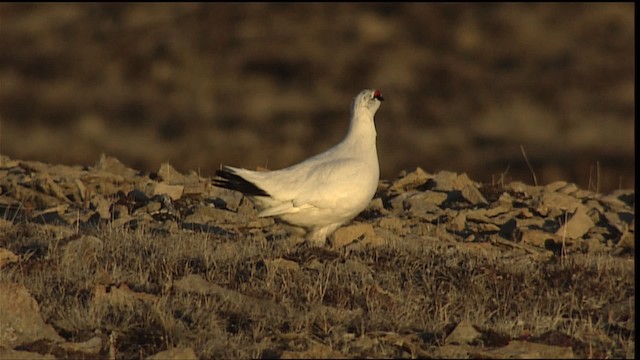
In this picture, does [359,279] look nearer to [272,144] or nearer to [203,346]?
[203,346]

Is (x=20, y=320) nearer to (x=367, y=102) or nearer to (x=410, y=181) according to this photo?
(x=367, y=102)

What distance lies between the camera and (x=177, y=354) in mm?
6832

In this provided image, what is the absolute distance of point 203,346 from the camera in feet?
23.0

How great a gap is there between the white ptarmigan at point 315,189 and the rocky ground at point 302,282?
19cm

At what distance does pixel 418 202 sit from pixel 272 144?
50.3ft

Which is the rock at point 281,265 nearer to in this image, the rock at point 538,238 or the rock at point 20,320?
the rock at point 20,320

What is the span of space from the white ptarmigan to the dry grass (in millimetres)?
286

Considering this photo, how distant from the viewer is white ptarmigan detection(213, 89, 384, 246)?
365 inches

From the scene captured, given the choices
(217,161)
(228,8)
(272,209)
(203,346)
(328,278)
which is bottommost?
(203,346)

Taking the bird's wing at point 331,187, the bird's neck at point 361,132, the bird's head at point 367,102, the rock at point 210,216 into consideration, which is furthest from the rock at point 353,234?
the rock at point 210,216

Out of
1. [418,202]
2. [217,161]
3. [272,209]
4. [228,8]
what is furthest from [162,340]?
Result: [228,8]

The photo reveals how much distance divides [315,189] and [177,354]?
2667 millimetres

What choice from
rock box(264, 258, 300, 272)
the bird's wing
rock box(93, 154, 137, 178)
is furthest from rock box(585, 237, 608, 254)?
rock box(93, 154, 137, 178)

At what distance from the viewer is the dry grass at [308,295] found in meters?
7.13
